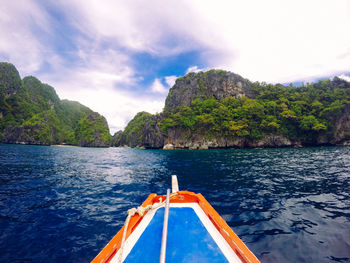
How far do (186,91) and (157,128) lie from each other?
2951 cm

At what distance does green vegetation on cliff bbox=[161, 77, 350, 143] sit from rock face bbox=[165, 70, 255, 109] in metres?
7.83

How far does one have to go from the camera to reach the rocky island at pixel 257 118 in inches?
1976

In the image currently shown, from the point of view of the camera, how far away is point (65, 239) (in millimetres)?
3533

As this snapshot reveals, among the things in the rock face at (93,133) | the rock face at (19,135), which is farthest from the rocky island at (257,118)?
the rock face at (19,135)

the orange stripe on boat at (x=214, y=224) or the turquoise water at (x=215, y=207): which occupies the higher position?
the orange stripe on boat at (x=214, y=224)

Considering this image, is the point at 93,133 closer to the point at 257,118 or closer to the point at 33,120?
the point at 33,120

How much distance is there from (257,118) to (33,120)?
130m

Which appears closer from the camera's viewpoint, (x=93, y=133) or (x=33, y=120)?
(x=33, y=120)

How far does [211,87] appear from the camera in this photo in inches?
3039

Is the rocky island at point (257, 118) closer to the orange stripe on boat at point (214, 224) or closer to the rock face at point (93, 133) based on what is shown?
the orange stripe on boat at point (214, 224)

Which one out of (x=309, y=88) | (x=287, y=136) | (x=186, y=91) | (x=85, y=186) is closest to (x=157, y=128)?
(x=186, y=91)

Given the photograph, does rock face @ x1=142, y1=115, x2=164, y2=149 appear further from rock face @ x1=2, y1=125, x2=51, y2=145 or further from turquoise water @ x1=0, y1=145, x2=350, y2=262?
rock face @ x1=2, y1=125, x2=51, y2=145

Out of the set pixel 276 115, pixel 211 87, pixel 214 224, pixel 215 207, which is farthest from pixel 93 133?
pixel 214 224

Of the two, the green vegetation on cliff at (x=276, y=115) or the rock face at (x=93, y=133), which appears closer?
the green vegetation on cliff at (x=276, y=115)
